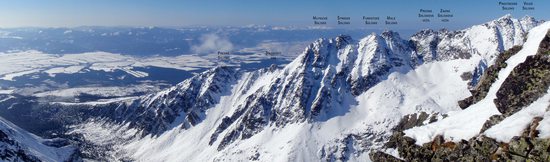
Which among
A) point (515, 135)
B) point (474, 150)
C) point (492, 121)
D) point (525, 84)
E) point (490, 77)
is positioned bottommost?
point (474, 150)

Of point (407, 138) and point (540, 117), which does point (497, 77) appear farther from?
point (540, 117)

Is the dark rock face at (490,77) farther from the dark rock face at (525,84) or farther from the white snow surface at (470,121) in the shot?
the dark rock face at (525,84)

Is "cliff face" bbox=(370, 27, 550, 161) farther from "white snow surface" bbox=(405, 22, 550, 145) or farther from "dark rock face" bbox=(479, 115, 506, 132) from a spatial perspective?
"white snow surface" bbox=(405, 22, 550, 145)

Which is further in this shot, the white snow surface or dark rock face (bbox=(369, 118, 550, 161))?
the white snow surface

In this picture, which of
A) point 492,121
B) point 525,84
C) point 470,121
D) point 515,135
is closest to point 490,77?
point 525,84

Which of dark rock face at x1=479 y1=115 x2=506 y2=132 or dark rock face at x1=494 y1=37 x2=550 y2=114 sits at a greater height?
dark rock face at x1=494 y1=37 x2=550 y2=114

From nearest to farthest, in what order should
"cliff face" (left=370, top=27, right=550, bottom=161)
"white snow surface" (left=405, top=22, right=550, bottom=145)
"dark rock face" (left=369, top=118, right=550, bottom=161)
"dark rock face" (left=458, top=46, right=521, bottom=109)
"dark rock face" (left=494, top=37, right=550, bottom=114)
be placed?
1. "dark rock face" (left=369, top=118, right=550, bottom=161)
2. "cliff face" (left=370, top=27, right=550, bottom=161)
3. "dark rock face" (left=494, top=37, right=550, bottom=114)
4. "white snow surface" (left=405, top=22, right=550, bottom=145)
5. "dark rock face" (left=458, top=46, right=521, bottom=109)

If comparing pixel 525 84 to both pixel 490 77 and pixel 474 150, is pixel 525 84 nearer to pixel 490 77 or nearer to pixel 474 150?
pixel 474 150

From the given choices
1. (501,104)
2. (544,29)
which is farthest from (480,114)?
(544,29)

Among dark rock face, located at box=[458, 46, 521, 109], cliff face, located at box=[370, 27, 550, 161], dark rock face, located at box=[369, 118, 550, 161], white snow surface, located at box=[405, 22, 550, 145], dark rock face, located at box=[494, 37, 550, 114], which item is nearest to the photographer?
dark rock face, located at box=[369, 118, 550, 161]

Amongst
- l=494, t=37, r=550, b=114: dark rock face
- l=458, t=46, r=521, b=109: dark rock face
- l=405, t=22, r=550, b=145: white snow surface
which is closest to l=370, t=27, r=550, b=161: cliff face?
l=494, t=37, r=550, b=114: dark rock face
